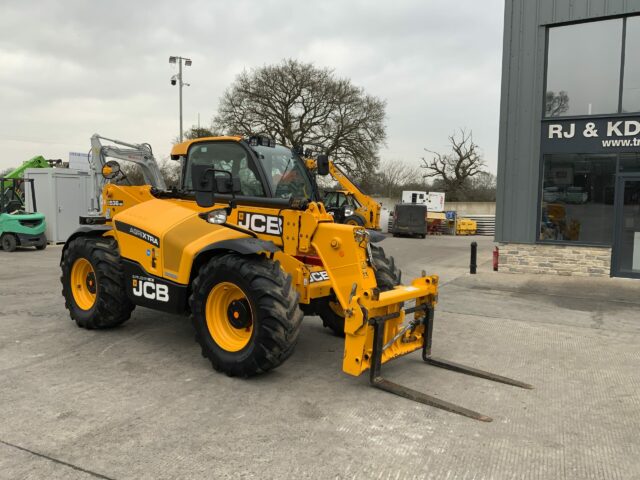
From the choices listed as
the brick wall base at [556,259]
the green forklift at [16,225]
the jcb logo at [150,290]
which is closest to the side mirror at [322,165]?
the jcb logo at [150,290]

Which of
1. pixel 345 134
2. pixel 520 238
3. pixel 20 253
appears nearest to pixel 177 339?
pixel 520 238

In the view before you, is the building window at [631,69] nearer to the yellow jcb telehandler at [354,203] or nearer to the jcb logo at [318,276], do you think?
the yellow jcb telehandler at [354,203]

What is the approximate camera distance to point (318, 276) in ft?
17.8

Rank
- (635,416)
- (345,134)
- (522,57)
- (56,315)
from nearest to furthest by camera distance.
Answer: (635,416), (56,315), (522,57), (345,134)

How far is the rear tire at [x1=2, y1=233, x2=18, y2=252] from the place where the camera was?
1579 centimetres

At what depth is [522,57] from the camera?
41.7 ft

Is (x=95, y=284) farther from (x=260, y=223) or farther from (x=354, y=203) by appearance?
(x=354, y=203)

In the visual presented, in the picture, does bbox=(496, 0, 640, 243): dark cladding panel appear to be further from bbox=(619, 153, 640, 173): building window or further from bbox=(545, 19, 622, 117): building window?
bbox=(619, 153, 640, 173): building window

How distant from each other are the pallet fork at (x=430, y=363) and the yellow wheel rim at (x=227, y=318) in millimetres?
1213

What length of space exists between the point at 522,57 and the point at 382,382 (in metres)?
10.7

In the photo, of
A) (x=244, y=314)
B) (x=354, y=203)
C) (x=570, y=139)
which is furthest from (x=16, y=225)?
(x=570, y=139)

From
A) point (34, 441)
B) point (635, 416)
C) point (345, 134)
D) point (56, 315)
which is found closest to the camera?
point (34, 441)

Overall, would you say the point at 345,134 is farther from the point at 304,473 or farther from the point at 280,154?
the point at 304,473

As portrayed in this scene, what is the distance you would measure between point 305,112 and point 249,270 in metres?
29.3
